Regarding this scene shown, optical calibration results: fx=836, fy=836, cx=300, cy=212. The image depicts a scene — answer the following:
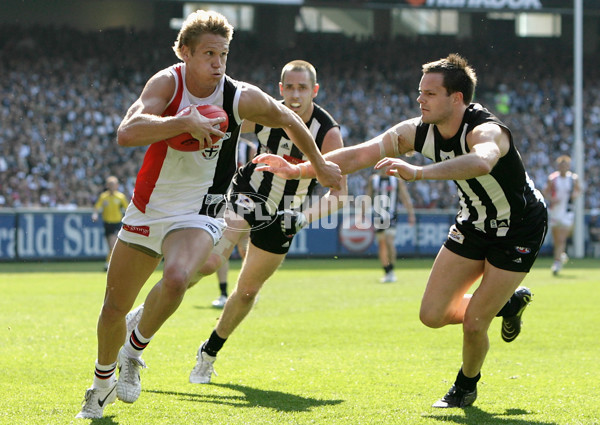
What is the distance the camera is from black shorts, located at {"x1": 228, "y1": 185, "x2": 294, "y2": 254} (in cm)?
696

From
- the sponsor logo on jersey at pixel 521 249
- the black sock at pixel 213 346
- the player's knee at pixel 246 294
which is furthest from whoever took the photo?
the player's knee at pixel 246 294

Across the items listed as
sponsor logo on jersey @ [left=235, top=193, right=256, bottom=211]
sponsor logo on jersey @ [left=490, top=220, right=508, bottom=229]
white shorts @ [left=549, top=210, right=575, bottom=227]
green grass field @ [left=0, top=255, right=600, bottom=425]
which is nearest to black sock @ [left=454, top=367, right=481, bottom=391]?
green grass field @ [left=0, top=255, right=600, bottom=425]

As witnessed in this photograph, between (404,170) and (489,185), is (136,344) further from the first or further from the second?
(489,185)

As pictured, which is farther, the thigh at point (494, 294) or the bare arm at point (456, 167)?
the thigh at point (494, 294)

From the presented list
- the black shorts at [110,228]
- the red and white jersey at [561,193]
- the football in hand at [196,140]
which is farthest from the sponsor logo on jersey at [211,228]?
the black shorts at [110,228]

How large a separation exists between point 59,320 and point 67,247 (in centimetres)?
1144

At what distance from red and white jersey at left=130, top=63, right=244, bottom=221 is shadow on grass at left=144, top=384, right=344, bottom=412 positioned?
53.5 inches

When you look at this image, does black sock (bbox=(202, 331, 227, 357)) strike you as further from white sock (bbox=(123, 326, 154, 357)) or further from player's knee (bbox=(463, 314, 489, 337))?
player's knee (bbox=(463, 314, 489, 337))

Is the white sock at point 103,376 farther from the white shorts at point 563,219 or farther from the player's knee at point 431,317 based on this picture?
the white shorts at point 563,219

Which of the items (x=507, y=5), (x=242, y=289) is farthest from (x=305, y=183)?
(x=507, y=5)

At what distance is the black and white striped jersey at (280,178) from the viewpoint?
7.17 metres

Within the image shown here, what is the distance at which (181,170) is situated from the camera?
5246 millimetres

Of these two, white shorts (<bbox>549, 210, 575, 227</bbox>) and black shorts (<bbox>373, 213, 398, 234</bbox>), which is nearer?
black shorts (<bbox>373, 213, 398, 234</bbox>)

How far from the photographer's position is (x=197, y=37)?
16.6 ft
